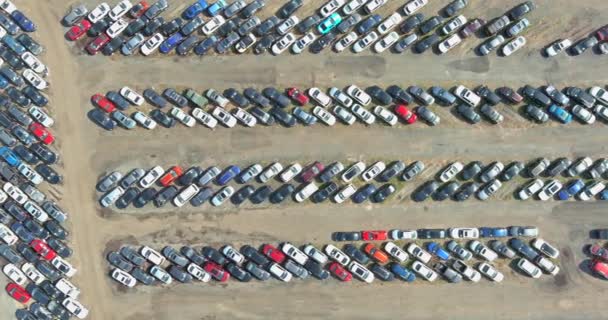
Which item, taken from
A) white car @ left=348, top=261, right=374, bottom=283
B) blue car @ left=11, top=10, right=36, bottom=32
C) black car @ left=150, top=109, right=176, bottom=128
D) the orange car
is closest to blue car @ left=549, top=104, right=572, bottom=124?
the orange car

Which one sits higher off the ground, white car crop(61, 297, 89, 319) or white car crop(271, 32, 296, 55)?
white car crop(271, 32, 296, 55)

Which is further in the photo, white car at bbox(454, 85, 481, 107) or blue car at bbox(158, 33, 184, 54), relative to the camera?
blue car at bbox(158, 33, 184, 54)

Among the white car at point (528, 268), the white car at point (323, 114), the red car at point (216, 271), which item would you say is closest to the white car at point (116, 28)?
the white car at point (323, 114)

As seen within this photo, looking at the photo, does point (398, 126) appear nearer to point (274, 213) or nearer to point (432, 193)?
point (432, 193)

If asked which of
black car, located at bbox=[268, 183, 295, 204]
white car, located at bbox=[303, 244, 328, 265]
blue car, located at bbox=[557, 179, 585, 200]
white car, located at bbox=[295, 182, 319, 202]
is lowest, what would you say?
blue car, located at bbox=[557, 179, 585, 200]

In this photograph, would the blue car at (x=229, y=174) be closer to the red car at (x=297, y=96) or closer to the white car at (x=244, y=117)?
the white car at (x=244, y=117)

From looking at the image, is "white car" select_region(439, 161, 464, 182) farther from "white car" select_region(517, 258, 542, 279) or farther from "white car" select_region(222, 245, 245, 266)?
"white car" select_region(222, 245, 245, 266)

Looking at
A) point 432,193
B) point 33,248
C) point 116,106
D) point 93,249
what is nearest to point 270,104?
point 116,106
